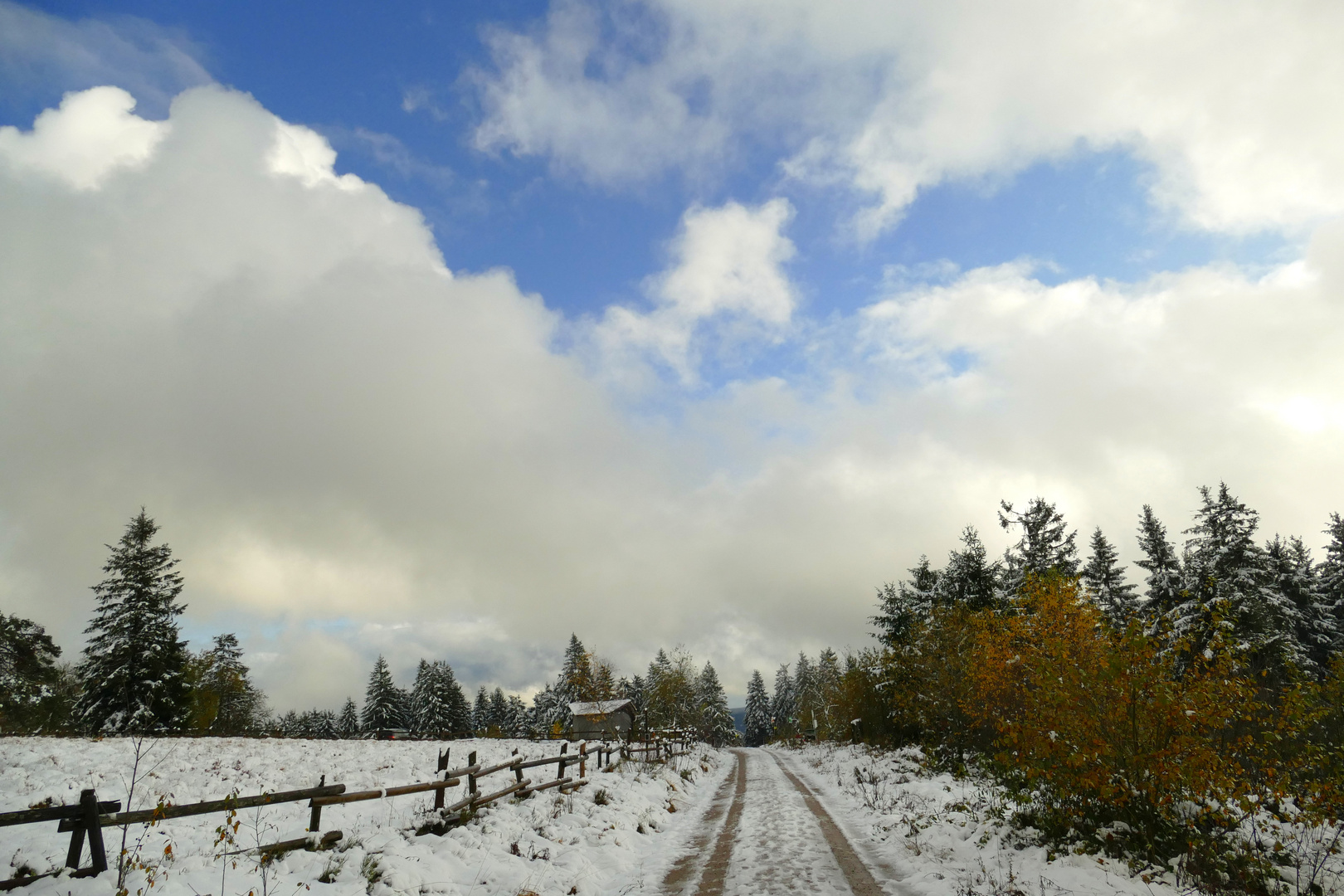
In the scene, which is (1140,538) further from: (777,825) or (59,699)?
(59,699)

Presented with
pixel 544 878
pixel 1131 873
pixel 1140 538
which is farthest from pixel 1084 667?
pixel 1140 538

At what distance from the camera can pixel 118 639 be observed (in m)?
34.9

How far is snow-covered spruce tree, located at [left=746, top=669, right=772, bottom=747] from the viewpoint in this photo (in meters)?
109

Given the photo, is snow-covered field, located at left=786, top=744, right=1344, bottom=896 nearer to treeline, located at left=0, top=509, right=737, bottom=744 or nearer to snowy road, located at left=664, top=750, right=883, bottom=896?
snowy road, located at left=664, top=750, right=883, bottom=896

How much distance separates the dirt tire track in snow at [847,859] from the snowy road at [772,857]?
1 centimetres

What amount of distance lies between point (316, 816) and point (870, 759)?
1051 inches

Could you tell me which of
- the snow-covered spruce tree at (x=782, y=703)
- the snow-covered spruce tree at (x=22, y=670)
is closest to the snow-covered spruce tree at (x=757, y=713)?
the snow-covered spruce tree at (x=782, y=703)

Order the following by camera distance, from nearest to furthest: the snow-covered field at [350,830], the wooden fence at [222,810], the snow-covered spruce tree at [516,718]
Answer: the wooden fence at [222,810], the snow-covered field at [350,830], the snow-covered spruce tree at [516,718]

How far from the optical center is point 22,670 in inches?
1368

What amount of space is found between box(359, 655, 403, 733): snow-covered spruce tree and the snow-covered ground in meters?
65.7

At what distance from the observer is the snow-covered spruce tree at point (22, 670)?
110 feet

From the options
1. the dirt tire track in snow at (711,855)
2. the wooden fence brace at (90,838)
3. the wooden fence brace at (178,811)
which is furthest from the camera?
the dirt tire track in snow at (711,855)

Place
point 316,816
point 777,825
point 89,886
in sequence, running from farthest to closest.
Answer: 1. point 777,825
2. point 316,816
3. point 89,886

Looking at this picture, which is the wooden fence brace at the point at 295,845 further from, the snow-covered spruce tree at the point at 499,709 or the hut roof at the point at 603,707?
the snow-covered spruce tree at the point at 499,709
